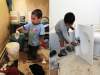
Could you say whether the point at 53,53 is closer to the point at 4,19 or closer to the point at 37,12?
the point at 37,12

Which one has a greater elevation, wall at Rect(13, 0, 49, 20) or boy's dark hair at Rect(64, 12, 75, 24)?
wall at Rect(13, 0, 49, 20)

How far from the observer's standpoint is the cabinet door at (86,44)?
1.44 metres

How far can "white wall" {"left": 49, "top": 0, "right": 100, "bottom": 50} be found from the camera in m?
1.33

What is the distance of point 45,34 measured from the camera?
4.39 feet

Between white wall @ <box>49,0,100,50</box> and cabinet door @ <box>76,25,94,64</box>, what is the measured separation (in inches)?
3.8

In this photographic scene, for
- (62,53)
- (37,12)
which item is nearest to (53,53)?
(62,53)

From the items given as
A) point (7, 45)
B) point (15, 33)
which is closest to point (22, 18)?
point (15, 33)

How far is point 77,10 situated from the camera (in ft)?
4.41

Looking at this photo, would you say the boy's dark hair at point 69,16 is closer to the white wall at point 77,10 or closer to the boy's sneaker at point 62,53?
the white wall at point 77,10

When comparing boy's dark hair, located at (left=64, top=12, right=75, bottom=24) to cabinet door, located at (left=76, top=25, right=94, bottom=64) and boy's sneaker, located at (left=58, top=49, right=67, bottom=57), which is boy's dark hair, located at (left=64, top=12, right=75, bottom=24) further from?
boy's sneaker, located at (left=58, top=49, right=67, bottom=57)

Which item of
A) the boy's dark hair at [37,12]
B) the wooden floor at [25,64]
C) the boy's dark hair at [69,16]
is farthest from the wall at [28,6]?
the wooden floor at [25,64]

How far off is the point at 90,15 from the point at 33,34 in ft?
1.57

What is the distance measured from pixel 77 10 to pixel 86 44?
331 millimetres

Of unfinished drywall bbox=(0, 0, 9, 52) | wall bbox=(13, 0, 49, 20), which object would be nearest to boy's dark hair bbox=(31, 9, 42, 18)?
wall bbox=(13, 0, 49, 20)
